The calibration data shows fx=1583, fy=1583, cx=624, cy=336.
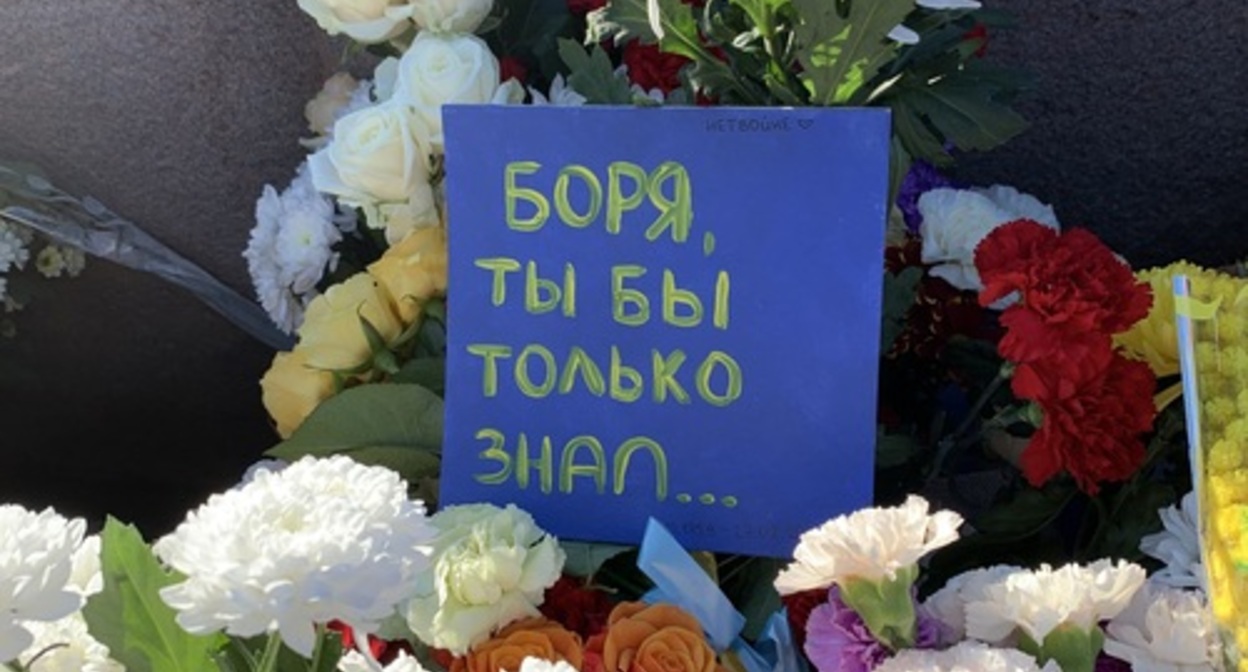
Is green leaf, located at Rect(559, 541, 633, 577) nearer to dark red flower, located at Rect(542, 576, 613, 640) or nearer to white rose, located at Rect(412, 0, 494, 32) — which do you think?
dark red flower, located at Rect(542, 576, 613, 640)

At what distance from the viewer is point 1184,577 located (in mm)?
850

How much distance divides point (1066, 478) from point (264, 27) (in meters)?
0.77

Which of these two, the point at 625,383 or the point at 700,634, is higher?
the point at 625,383

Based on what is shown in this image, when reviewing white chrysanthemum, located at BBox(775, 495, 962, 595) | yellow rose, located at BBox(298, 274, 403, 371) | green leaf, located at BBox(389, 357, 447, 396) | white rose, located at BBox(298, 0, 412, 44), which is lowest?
white chrysanthemum, located at BBox(775, 495, 962, 595)

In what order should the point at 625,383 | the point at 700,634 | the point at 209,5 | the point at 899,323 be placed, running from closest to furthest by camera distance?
the point at 700,634 < the point at 625,383 < the point at 899,323 < the point at 209,5

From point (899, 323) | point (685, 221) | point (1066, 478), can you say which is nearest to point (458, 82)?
point (685, 221)

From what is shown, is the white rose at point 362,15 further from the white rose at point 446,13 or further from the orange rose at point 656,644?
the orange rose at point 656,644

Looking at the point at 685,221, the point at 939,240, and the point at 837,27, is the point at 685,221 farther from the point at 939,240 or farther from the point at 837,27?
the point at 939,240

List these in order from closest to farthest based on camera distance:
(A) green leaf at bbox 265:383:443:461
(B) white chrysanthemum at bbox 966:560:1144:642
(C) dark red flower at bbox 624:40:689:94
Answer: (B) white chrysanthemum at bbox 966:560:1144:642
(A) green leaf at bbox 265:383:443:461
(C) dark red flower at bbox 624:40:689:94

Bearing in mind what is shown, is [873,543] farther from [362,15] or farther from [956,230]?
[362,15]

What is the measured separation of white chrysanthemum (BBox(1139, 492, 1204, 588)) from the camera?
0.85m

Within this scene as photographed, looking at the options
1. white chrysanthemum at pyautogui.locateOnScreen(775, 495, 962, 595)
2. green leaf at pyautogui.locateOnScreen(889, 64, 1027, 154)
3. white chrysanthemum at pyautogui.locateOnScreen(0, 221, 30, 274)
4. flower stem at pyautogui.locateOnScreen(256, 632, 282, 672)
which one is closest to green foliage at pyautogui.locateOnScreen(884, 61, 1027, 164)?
green leaf at pyautogui.locateOnScreen(889, 64, 1027, 154)

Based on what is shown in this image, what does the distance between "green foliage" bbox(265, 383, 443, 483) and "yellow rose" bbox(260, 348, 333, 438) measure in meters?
0.04

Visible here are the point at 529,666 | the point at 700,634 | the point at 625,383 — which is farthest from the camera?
the point at 625,383
